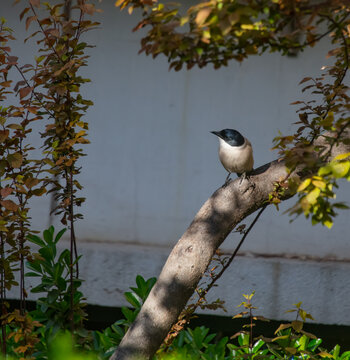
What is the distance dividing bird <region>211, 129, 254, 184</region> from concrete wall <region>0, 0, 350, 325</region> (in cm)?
156

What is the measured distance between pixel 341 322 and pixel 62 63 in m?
2.79

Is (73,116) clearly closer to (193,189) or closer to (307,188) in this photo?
(307,188)

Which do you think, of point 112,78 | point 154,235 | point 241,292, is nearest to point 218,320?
point 241,292

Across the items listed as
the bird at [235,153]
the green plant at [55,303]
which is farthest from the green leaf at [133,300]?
the bird at [235,153]

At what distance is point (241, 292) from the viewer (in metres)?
4.27

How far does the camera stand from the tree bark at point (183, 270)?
2498 millimetres

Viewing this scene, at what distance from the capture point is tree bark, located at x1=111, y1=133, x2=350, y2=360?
2498 millimetres

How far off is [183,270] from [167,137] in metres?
2.10

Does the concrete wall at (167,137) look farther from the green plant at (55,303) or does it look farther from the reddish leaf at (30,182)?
the reddish leaf at (30,182)

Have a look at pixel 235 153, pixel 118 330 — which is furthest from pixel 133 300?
pixel 235 153

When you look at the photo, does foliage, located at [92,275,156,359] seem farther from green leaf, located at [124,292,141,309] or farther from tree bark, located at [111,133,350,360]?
tree bark, located at [111,133,350,360]

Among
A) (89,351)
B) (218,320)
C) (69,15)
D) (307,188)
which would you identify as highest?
(69,15)

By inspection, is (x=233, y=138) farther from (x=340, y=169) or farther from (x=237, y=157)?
(x=340, y=169)

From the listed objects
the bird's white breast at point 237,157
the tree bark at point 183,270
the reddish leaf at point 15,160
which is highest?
the bird's white breast at point 237,157
